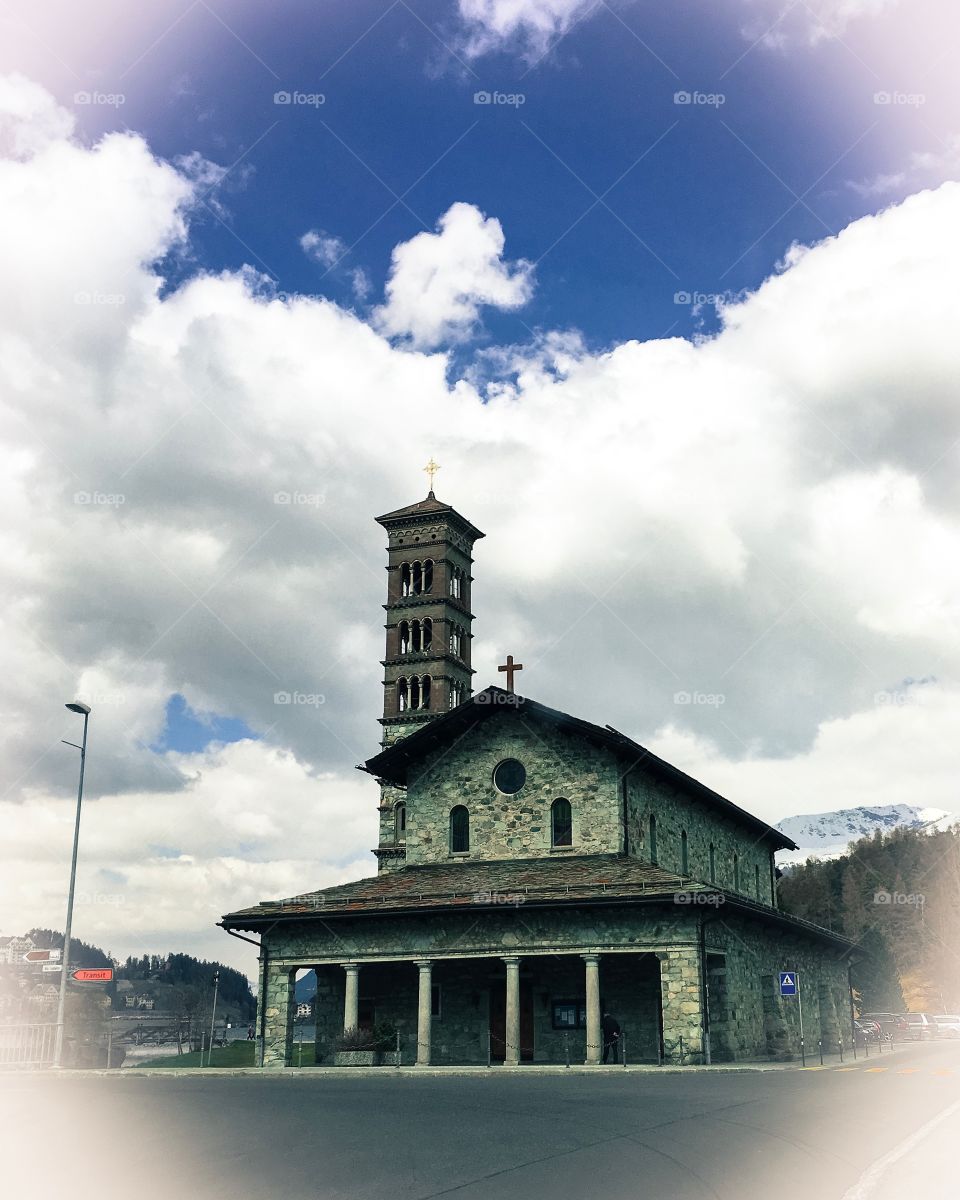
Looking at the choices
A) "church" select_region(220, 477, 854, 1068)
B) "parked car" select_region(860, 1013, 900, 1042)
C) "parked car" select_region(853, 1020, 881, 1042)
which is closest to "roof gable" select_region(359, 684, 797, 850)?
"church" select_region(220, 477, 854, 1068)

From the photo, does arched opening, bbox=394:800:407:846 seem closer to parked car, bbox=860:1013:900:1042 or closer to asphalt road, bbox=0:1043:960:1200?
parked car, bbox=860:1013:900:1042

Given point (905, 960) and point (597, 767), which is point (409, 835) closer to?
point (597, 767)

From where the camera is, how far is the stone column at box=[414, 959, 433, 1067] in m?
30.9

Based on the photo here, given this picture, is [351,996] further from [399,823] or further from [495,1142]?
[399,823]

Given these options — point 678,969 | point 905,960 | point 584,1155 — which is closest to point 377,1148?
point 584,1155

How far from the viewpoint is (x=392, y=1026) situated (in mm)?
33875

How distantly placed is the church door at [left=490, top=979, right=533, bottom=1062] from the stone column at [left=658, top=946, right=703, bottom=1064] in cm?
568

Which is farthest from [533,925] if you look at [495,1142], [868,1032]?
[868,1032]

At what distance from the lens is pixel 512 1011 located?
3048 centimetres

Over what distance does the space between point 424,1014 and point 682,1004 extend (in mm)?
7070

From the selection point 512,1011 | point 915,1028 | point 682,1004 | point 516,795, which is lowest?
point 915,1028

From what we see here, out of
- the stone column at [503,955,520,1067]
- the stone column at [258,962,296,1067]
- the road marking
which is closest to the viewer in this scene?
the road marking

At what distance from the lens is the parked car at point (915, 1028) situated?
60.9 meters

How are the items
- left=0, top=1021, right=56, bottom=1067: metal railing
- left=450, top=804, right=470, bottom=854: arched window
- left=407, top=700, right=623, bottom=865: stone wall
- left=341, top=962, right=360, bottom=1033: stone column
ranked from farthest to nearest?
left=0, top=1021, right=56, bottom=1067: metal railing < left=450, top=804, right=470, bottom=854: arched window < left=407, top=700, right=623, bottom=865: stone wall < left=341, top=962, right=360, bottom=1033: stone column
